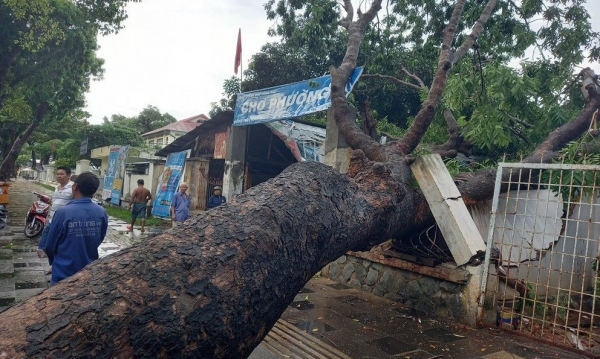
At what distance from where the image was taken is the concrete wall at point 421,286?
16.1 ft

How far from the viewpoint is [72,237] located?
133 inches

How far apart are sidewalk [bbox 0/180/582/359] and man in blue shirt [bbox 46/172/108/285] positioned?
1682mm

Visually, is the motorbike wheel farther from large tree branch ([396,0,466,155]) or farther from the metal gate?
the metal gate

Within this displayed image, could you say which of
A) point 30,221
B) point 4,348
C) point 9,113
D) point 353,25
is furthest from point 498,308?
point 9,113

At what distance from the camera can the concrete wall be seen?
491 cm

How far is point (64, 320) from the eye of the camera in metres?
1.45

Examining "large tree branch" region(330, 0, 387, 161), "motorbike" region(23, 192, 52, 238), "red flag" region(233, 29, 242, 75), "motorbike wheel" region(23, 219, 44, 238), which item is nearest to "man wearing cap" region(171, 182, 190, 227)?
"motorbike" region(23, 192, 52, 238)

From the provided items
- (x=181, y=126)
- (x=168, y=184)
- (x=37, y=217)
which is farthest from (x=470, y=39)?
(x=181, y=126)

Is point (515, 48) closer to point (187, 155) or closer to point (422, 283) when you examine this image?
point (422, 283)

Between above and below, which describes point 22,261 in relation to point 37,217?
below

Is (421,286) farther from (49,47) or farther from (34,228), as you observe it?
(49,47)

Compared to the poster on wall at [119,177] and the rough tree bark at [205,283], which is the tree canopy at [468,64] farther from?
the poster on wall at [119,177]

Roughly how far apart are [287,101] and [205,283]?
761cm

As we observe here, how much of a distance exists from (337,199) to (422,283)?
312cm
